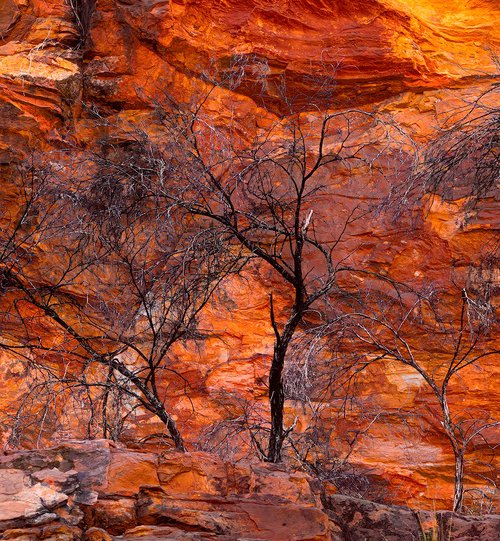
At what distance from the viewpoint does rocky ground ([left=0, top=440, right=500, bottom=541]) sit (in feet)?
12.3

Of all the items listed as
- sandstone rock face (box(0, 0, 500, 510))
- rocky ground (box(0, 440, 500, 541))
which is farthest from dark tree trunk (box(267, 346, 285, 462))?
sandstone rock face (box(0, 0, 500, 510))

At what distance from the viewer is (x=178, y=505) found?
165 inches

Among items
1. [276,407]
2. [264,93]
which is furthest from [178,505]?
[264,93]

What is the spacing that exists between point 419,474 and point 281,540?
20.1 feet

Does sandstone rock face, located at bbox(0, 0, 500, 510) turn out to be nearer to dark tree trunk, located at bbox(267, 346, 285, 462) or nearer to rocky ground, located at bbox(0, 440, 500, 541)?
dark tree trunk, located at bbox(267, 346, 285, 462)

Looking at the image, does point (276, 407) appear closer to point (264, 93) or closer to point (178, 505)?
point (178, 505)

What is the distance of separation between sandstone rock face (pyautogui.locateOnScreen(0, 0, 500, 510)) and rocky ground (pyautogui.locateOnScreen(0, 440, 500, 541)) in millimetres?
5156

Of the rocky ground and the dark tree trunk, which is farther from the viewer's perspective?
the dark tree trunk

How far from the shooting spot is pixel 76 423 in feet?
33.5

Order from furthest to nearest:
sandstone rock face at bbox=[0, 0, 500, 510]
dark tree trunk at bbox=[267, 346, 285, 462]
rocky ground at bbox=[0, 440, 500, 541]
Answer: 1. sandstone rock face at bbox=[0, 0, 500, 510]
2. dark tree trunk at bbox=[267, 346, 285, 462]
3. rocky ground at bbox=[0, 440, 500, 541]

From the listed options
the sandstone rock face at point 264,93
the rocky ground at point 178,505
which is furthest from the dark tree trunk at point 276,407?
the sandstone rock face at point 264,93

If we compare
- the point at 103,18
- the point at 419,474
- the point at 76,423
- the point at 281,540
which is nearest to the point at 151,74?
the point at 103,18

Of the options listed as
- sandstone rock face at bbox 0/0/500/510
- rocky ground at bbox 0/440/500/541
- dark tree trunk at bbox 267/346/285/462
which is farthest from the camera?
sandstone rock face at bbox 0/0/500/510

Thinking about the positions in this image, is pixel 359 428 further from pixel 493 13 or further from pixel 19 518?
pixel 19 518
